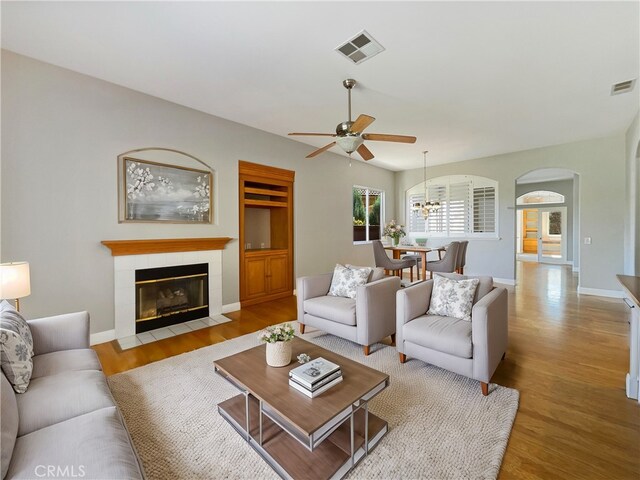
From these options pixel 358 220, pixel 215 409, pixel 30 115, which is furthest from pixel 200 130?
pixel 358 220

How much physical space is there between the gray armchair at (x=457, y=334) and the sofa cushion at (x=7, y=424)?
253cm

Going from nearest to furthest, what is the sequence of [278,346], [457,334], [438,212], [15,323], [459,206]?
[15,323]
[278,346]
[457,334]
[459,206]
[438,212]

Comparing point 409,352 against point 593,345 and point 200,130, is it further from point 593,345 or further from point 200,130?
point 200,130

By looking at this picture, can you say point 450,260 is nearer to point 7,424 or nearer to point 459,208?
point 459,208

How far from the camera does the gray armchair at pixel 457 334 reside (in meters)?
2.22

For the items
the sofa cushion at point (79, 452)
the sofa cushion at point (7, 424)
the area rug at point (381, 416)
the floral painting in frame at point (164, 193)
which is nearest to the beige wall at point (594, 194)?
the area rug at point (381, 416)

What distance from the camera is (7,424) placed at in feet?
3.87

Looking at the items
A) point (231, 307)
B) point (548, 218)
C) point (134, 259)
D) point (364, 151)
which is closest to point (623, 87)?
point (364, 151)

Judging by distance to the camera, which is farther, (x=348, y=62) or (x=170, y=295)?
(x=170, y=295)

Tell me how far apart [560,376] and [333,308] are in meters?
2.14

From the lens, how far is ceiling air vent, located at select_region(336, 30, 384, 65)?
251 cm

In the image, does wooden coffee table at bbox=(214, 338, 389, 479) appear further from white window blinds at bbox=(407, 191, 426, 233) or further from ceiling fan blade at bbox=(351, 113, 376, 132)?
white window blinds at bbox=(407, 191, 426, 233)

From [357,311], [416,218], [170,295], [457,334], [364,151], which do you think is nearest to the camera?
[457,334]

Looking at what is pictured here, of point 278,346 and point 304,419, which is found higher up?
point 278,346
